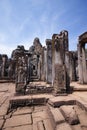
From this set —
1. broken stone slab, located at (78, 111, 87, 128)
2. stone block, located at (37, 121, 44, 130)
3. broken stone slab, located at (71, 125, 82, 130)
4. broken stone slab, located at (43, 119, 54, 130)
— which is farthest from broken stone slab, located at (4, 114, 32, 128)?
broken stone slab, located at (78, 111, 87, 128)

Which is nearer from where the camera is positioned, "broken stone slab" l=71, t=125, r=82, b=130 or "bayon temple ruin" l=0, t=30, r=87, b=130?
"broken stone slab" l=71, t=125, r=82, b=130

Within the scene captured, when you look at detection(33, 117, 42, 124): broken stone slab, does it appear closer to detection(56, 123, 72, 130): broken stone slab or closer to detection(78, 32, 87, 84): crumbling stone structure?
detection(56, 123, 72, 130): broken stone slab

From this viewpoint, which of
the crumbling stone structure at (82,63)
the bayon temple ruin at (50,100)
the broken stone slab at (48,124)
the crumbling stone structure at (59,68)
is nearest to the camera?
the broken stone slab at (48,124)

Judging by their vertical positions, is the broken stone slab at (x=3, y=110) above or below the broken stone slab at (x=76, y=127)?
below

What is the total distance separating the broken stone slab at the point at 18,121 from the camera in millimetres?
2490

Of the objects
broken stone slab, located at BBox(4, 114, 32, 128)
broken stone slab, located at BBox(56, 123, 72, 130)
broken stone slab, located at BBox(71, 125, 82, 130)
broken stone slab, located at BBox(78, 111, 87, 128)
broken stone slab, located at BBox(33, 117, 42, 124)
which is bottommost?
broken stone slab, located at BBox(4, 114, 32, 128)

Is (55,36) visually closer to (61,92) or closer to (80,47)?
(61,92)

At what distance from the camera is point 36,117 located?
281 cm

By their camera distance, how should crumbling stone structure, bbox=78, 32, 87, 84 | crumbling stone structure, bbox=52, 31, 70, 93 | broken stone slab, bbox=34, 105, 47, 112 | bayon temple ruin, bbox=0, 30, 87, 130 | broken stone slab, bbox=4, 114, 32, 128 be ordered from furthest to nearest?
crumbling stone structure, bbox=78, 32, 87, 84
crumbling stone structure, bbox=52, 31, 70, 93
broken stone slab, bbox=34, 105, 47, 112
broken stone slab, bbox=4, 114, 32, 128
bayon temple ruin, bbox=0, 30, 87, 130

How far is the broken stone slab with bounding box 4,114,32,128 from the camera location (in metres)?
2.49

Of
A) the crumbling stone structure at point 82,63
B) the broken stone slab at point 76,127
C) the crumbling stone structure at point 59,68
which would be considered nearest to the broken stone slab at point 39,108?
the crumbling stone structure at point 59,68

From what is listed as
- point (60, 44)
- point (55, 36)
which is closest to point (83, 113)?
point (60, 44)

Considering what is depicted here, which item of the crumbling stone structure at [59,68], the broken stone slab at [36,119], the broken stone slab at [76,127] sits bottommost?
the broken stone slab at [36,119]

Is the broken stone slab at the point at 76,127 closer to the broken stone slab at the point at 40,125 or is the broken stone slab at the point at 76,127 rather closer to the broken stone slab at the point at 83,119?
the broken stone slab at the point at 83,119
